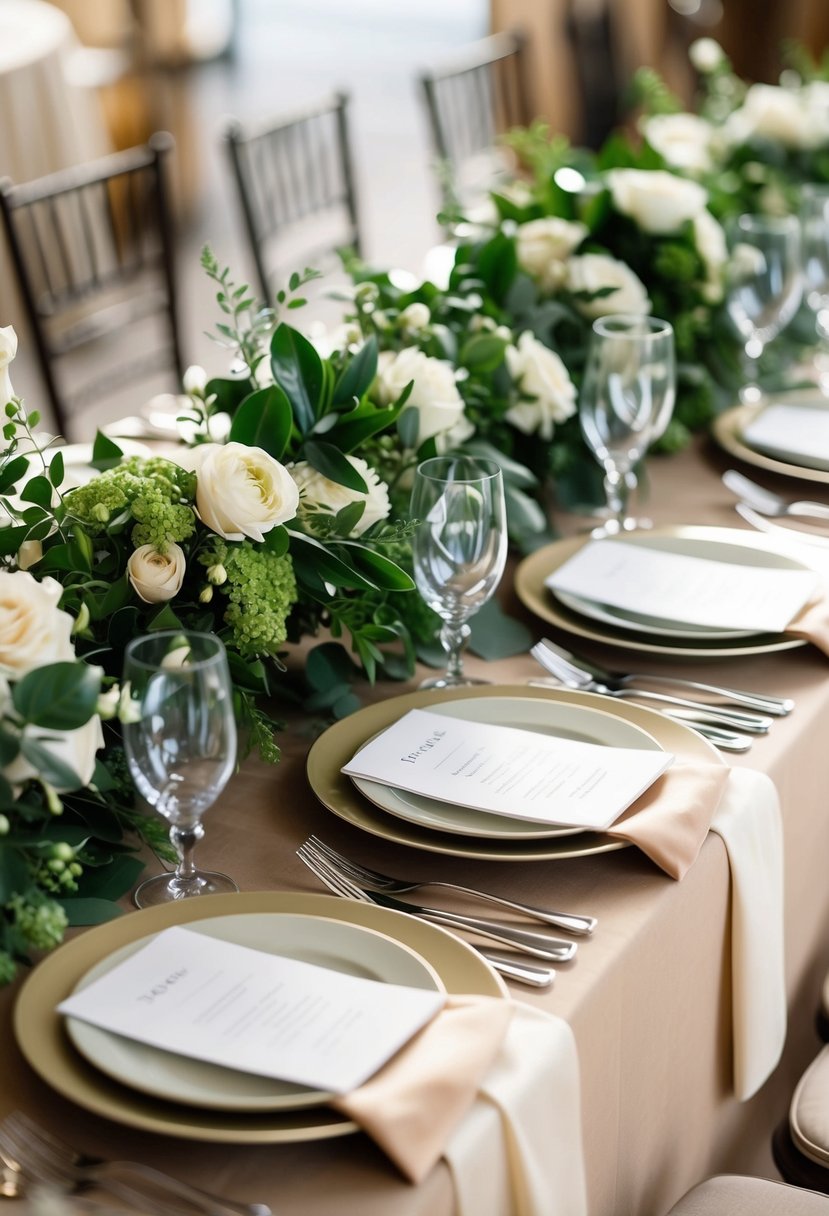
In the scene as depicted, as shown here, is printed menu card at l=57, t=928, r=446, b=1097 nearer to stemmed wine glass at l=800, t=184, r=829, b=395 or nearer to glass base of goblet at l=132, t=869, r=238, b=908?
glass base of goblet at l=132, t=869, r=238, b=908

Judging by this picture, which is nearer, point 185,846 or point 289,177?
point 185,846

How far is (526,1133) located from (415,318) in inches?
38.1

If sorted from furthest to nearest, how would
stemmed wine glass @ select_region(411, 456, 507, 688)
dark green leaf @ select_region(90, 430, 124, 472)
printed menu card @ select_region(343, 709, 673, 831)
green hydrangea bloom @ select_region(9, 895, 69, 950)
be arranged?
dark green leaf @ select_region(90, 430, 124, 472)
stemmed wine glass @ select_region(411, 456, 507, 688)
printed menu card @ select_region(343, 709, 673, 831)
green hydrangea bloom @ select_region(9, 895, 69, 950)

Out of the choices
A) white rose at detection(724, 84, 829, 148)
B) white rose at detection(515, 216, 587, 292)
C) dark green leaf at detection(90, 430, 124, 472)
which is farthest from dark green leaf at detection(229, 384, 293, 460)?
white rose at detection(724, 84, 829, 148)

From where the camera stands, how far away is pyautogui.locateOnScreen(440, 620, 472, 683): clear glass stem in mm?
1311

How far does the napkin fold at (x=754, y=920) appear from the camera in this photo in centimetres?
116

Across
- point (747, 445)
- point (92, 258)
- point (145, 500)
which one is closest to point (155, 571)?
point (145, 500)

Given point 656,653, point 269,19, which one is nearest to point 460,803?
point 656,653

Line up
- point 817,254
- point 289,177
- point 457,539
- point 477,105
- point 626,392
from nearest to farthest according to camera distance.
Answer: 1. point 457,539
2. point 626,392
3. point 817,254
4. point 289,177
5. point 477,105

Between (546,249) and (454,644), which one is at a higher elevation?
(546,249)

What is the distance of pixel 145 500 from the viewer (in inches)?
43.6

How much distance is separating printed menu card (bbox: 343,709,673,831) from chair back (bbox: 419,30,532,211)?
2.01 m

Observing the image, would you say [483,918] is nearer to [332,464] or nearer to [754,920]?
[754,920]

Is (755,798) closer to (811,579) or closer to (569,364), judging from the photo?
(811,579)
